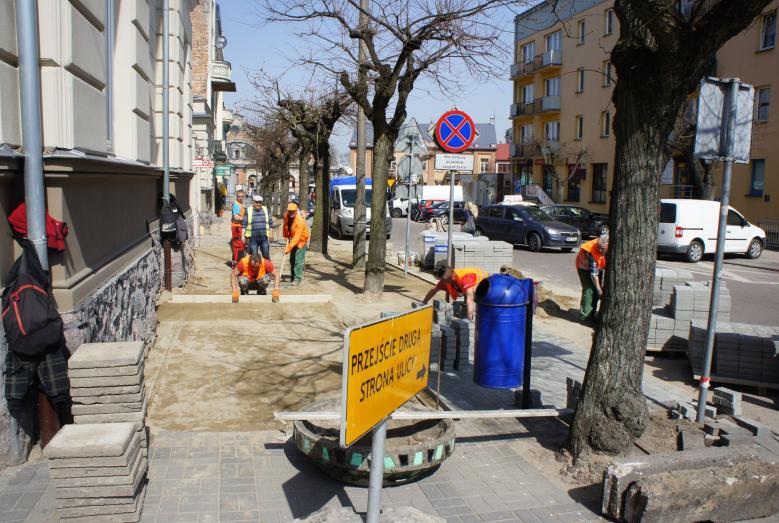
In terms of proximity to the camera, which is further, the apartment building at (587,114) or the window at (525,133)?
the window at (525,133)

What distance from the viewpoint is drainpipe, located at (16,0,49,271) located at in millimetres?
4727

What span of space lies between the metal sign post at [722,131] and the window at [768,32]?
1059 inches

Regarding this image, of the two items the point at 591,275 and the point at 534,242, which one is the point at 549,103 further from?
the point at 591,275

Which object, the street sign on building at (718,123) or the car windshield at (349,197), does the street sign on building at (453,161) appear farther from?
the car windshield at (349,197)

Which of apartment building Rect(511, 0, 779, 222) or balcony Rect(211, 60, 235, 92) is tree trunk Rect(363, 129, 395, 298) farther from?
balcony Rect(211, 60, 235, 92)

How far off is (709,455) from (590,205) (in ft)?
129

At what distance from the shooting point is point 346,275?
50.8 ft

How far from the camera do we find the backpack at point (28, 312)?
4406 mm

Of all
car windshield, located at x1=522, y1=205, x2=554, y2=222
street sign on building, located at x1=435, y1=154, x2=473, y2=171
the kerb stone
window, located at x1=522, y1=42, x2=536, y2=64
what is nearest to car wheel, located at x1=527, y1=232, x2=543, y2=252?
car windshield, located at x1=522, y1=205, x2=554, y2=222

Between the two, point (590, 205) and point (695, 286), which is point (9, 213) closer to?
point (695, 286)

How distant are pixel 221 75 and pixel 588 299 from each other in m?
28.0

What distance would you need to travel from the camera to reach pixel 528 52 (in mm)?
50656

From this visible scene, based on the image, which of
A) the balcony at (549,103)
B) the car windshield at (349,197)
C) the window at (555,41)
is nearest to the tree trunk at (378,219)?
the car windshield at (349,197)

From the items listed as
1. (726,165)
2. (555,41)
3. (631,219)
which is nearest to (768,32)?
(555,41)
